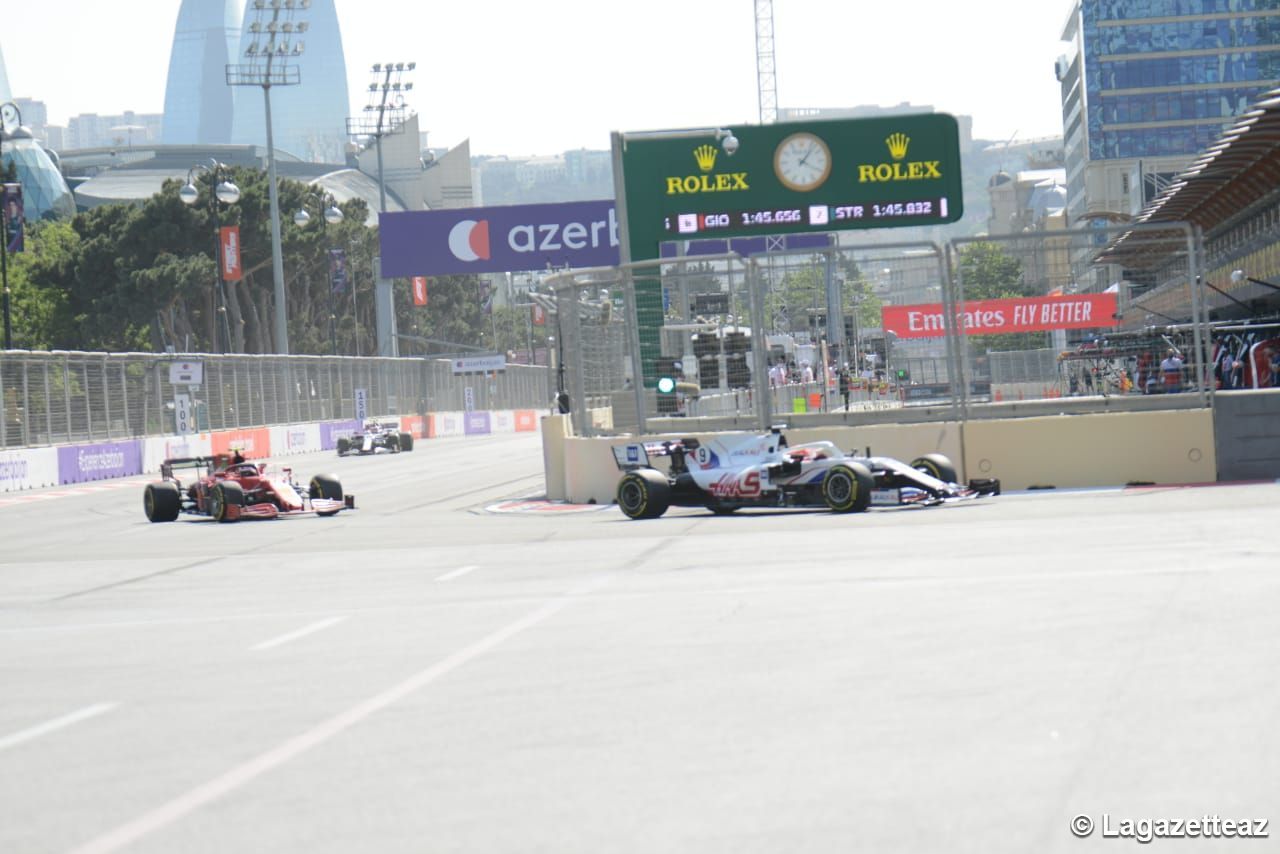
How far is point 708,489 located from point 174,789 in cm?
1298

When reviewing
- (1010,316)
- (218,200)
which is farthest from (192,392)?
(1010,316)

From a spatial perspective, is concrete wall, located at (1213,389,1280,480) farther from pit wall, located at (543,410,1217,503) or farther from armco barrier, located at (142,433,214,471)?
armco barrier, located at (142,433,214,471)

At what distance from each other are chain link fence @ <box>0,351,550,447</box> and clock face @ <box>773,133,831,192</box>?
7848mm

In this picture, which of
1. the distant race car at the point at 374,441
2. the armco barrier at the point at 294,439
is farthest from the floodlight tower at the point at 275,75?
the distant race car at the point at 374,441

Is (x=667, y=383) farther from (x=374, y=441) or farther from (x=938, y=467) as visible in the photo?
(x=374, y=441)

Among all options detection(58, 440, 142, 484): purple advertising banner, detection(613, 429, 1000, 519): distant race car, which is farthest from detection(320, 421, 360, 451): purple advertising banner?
detection(613, 429, 1000, 519): distant race car

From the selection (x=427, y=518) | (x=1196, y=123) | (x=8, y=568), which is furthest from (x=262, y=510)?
(x=1196, y=123)

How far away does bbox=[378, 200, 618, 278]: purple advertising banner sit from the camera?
153 ft

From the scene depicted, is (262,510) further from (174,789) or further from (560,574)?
(174,789)

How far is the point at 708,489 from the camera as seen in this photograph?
18.5m

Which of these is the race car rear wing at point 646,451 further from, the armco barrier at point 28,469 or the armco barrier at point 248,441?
the armco barrier at point 248,441

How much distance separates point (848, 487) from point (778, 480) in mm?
906

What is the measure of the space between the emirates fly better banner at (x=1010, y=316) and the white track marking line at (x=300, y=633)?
36.2ft

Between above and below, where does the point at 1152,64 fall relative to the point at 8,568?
above
